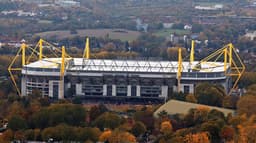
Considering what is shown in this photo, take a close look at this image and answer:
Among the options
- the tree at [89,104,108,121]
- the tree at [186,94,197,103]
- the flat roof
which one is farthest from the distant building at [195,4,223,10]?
the tree at [89,104,108,121]

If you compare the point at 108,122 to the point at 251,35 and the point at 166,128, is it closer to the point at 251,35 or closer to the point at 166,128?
the point at 166,128

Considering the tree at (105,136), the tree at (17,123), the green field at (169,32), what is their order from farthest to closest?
the green field at (169,32), the tree at (17,123), the tree at (105,136)

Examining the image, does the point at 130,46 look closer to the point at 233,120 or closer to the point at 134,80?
the point at 134,80

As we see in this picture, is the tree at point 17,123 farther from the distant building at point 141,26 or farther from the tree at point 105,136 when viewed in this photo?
the distant building at point 141,26

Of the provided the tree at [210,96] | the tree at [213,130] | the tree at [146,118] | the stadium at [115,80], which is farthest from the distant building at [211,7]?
the tree at [213,130]

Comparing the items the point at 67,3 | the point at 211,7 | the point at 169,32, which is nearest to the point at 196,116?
the point at 169,32

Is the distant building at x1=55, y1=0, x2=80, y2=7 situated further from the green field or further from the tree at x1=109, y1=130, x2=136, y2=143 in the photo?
the tree at x1=109, y1=130, x2=136, y2=143
